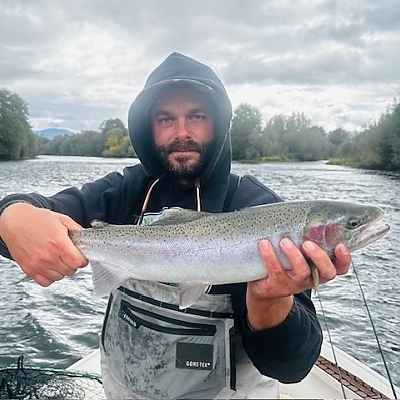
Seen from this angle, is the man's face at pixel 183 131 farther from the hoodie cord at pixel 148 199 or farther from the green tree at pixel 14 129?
the green tree at pixel 14 129

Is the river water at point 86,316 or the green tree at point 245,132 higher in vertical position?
the green tree at point 245,132

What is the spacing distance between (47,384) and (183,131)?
208cm

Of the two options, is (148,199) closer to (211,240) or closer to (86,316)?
(211,240)

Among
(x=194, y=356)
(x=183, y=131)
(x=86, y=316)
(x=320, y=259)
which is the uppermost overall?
(x=183, y=131)

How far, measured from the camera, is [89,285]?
7934 millimetres

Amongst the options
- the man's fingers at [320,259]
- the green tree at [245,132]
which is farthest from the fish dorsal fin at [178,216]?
the green tree at [245,132]

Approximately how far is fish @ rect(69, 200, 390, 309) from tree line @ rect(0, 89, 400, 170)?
40.9 metres

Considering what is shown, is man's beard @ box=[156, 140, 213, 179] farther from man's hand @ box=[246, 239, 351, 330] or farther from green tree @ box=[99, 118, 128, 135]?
green tree @ box=[99, 118, 128, 135]

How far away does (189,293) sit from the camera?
221 cm

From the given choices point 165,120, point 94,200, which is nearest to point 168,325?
point 94,200

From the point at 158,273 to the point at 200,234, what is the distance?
10.9 inches

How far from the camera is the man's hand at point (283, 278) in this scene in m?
1.96

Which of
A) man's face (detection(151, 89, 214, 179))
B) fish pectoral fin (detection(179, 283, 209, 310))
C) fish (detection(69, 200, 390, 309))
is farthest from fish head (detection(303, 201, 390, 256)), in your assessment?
man's face (detection(151, 89, 214, 179))

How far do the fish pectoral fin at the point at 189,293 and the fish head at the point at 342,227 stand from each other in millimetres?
539
